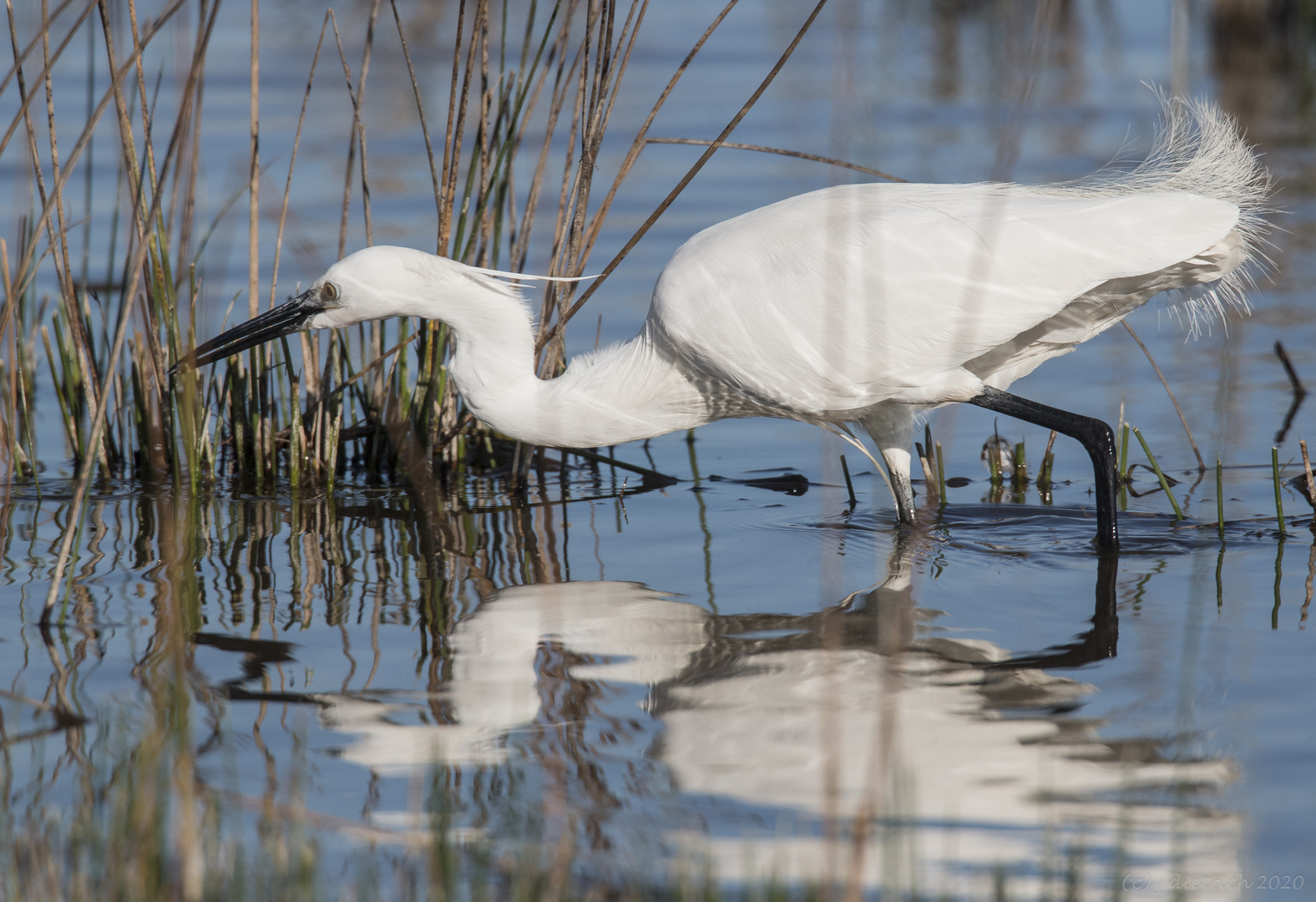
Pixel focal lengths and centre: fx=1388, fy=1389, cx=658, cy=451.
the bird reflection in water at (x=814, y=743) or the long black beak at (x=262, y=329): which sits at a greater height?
the long black beak at (x=262, y=329)

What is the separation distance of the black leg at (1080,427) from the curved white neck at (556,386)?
1.15 m

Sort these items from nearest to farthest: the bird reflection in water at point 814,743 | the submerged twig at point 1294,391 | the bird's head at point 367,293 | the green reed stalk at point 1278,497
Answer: the bird reflection in water at point 814,743 < the green reed stalk at point 1278,497 < the bird's head at point 367,293 < the submerged twig at point 1294,391

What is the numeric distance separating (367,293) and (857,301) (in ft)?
5.88

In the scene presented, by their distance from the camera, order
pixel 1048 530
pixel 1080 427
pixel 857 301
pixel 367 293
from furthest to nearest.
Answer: pixel 1048 530, pixel 1080 427, pixel 367 293, pixel 857 301

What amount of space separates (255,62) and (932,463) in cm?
324

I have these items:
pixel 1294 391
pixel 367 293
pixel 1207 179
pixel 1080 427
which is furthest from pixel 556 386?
pixel 1294 391

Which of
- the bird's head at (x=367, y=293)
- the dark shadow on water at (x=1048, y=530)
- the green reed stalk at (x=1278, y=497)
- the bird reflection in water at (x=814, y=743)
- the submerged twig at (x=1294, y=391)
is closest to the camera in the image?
the bird reflection in water at (x=814, y=743)

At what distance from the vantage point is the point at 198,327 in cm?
725

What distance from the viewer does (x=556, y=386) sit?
5.43 m

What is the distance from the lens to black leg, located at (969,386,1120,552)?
514 centimetres

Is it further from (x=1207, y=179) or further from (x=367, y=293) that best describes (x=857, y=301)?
(x=367, y=293)

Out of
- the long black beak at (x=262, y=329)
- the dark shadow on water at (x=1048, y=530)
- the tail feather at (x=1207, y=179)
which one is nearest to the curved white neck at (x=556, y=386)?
the long black beak at (x=262, y=329)

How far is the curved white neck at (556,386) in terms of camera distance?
5285mm

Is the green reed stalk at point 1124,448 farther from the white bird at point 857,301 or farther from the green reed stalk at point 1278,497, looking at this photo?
the green reed stalk at point 1278,497
